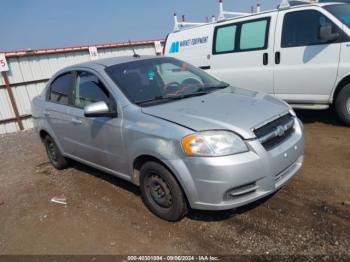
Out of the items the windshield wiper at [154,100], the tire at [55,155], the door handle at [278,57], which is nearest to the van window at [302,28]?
the door handle at [278,57]

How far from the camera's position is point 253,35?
6352 mm

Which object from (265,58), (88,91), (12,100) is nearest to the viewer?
(88,91)

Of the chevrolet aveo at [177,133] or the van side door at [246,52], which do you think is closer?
the chevrolet aveo at [177,133]

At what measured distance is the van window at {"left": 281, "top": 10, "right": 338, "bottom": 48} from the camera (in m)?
5.51

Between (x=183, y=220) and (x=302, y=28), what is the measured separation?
4063mm

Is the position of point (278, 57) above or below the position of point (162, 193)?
above

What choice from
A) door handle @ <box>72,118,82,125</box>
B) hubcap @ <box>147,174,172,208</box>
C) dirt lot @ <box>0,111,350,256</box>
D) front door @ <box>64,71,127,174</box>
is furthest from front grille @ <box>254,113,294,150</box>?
door handle @ <box>72,118,82,125</box>

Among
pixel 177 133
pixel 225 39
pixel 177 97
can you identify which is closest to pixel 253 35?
pixel 225 39

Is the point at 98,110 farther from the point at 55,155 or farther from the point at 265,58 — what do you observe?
the point at 265,58

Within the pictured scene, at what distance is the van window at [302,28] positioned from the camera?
5508mm

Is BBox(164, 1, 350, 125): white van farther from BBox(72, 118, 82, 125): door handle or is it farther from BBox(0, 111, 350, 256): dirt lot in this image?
BBox(72, 118, 82, 125): door handle

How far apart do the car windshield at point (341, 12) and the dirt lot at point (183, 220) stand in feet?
6.09

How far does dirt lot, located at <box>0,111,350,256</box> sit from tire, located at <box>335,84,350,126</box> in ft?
1.58

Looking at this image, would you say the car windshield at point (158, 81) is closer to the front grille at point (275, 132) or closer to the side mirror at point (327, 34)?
the front grille at point (275, 132)
